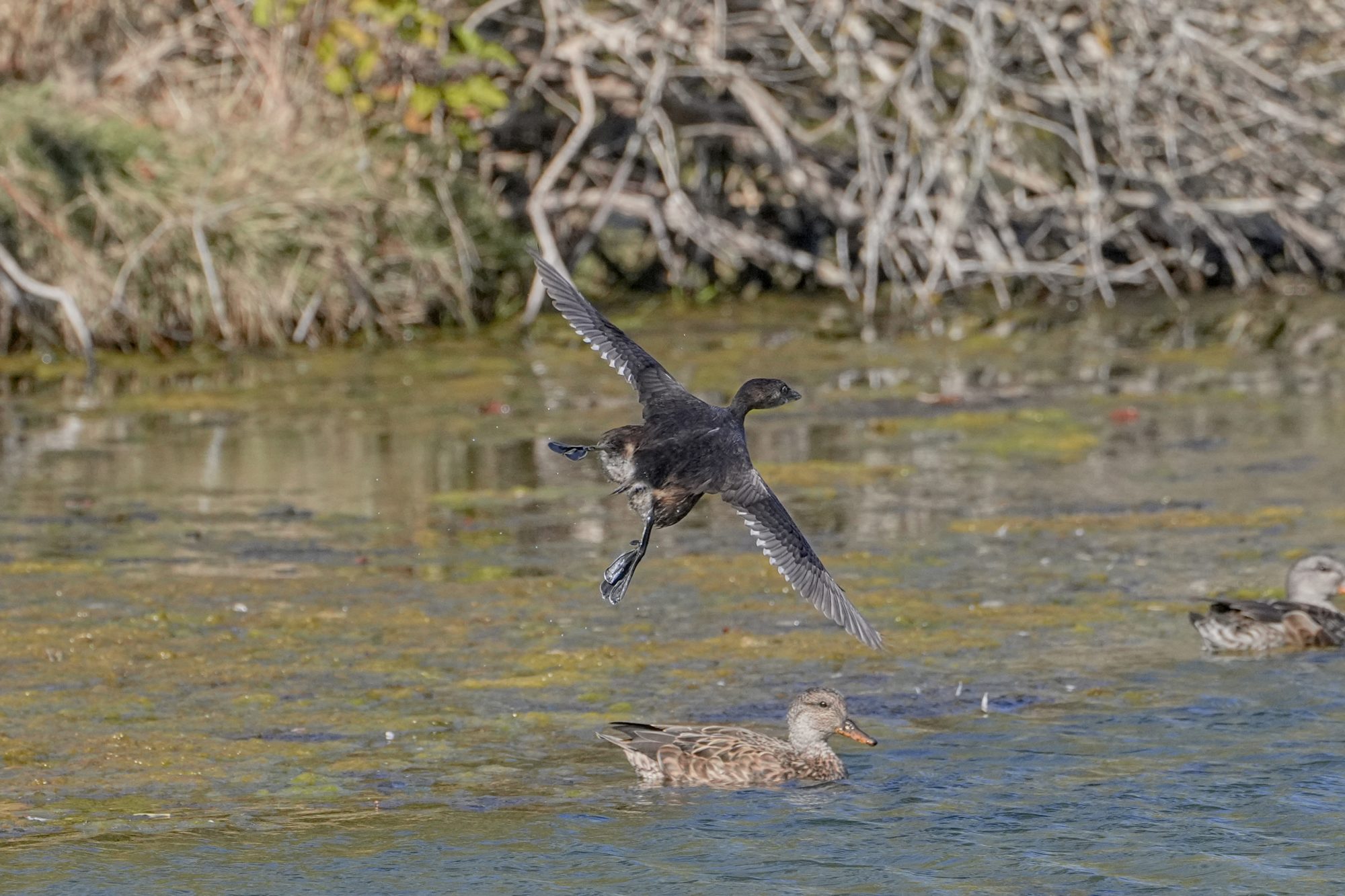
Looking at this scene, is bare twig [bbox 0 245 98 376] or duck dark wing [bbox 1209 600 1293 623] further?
bare twig [bbox 0 245 98 376]

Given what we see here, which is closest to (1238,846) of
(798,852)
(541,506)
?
(798,852)

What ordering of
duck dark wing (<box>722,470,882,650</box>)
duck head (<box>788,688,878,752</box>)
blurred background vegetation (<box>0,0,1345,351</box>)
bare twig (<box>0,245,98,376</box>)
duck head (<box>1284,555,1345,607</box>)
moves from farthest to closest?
blurred background vegetation (<box>0,0,1345,351</box>)
bare twig (<box>0,245,98,376</box>)
duck head (<box>1284,555,1345,607</box>)
duck head (<box>788,688,878,752</box>)
duck dark wing (<box>722,470,882,650</box>)

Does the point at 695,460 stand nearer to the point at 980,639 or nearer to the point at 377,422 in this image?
the point at 980,639

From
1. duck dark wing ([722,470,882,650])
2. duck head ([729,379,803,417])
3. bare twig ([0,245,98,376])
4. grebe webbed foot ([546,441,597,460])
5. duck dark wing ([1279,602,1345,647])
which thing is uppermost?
bare twig ([0,245,98,376])

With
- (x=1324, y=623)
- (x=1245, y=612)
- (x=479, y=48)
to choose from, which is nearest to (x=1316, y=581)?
(x=1324, y=623)

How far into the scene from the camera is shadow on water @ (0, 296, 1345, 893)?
6230 mm

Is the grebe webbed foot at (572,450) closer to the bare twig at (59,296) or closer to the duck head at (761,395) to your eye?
the duck head at (761,395)

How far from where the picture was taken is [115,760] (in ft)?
23.3

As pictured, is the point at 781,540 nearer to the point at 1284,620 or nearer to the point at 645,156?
the point at 1284,620

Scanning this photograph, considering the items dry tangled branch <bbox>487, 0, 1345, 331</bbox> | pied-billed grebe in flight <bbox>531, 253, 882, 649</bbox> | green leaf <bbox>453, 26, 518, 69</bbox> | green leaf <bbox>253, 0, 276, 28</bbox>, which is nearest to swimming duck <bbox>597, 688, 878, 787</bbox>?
pied-billed grebe in flight <bbox>531, 253, 882, 649</bbox>

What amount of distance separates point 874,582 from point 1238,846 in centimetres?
345

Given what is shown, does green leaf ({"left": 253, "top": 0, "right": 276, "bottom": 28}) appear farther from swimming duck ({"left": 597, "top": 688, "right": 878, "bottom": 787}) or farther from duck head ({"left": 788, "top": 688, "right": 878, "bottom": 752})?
duck head ({"left": 788, "top": 688, "right": 878, "bottom": 752})

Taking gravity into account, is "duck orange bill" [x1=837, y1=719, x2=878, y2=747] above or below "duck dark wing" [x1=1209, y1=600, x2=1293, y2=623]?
below

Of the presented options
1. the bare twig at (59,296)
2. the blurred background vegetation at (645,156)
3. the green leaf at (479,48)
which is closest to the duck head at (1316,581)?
the blurred background vegetation at (645,156)
